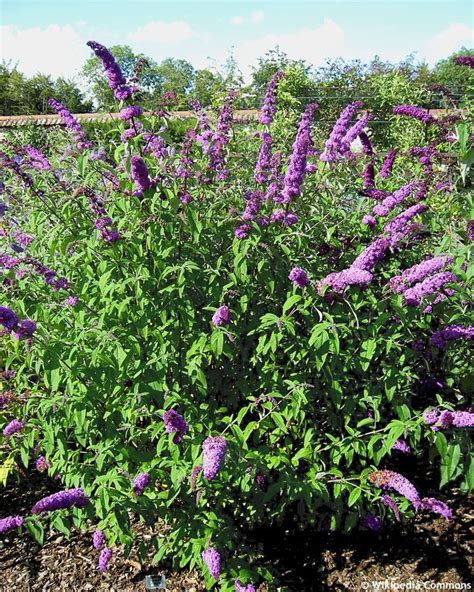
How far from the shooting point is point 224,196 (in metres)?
3.48

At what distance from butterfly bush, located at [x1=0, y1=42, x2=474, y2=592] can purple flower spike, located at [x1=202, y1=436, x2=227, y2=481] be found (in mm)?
63

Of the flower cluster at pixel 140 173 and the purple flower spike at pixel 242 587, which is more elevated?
the flower cluster at pixel 140 173

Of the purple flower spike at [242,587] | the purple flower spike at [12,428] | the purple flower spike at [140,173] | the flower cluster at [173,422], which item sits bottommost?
the purple flower spike at [242,587]

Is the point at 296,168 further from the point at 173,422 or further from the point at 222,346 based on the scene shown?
the point at 173,422

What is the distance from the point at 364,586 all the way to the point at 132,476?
4.56 ft

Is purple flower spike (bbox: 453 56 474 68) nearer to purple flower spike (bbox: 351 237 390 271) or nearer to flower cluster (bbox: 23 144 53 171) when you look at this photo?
purple flower spike (bbox: 351 237 390 271)

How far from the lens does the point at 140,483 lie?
2.58 m

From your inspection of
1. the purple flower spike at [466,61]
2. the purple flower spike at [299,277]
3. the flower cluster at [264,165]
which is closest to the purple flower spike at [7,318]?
the purple flower spike at [299,277]

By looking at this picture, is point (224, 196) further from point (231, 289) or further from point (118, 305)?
point (118, 305)

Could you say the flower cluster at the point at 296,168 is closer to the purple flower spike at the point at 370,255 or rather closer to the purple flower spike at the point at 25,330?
the purple flower spike at the point at 370,255

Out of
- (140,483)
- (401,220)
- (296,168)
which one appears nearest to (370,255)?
(401,220)

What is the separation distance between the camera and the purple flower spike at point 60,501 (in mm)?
2396

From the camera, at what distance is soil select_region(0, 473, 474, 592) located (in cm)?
313

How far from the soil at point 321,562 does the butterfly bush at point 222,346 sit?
0.42 feet
